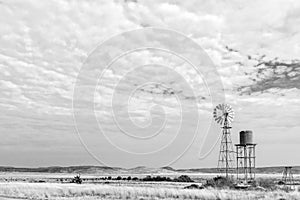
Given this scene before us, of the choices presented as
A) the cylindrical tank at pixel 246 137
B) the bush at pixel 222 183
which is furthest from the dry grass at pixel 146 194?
the cylindrical tank at pixel 246 137

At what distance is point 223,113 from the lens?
5497 cm

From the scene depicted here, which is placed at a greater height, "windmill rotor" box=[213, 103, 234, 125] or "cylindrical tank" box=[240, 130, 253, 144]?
"windmill rotor" box=[213, 103, 234, 125]

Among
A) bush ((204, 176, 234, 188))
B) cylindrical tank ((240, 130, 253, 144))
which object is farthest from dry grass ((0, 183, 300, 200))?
cylindrical tank ((240, 130, 253, 144))

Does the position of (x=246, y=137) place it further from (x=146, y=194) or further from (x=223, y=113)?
(x=146, y=194)

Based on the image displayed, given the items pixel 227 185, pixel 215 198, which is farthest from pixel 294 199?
pixel 227 185

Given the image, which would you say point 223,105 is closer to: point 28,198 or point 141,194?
point 141,194

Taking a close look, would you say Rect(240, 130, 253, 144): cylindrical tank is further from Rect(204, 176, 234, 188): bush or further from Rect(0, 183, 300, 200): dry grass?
Rect(0, 183, 300, 200): dry grass

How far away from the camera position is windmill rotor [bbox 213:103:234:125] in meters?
54.6

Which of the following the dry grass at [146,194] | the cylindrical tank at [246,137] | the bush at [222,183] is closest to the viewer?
the dry grass at [146,194]

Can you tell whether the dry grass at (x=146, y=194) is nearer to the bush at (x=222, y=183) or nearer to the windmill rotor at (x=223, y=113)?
the bush at (x=222, y=183)

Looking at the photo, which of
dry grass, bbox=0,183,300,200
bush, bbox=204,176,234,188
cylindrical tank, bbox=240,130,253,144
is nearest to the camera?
dry grass, bbox=0,183,300,200

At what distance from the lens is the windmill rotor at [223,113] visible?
54.6 meters

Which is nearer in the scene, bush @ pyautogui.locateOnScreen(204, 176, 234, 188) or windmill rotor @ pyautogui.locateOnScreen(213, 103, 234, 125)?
bush @ pyautogui.locateOnScreen(204, 176, 234, 188)

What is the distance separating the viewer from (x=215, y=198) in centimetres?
3444
